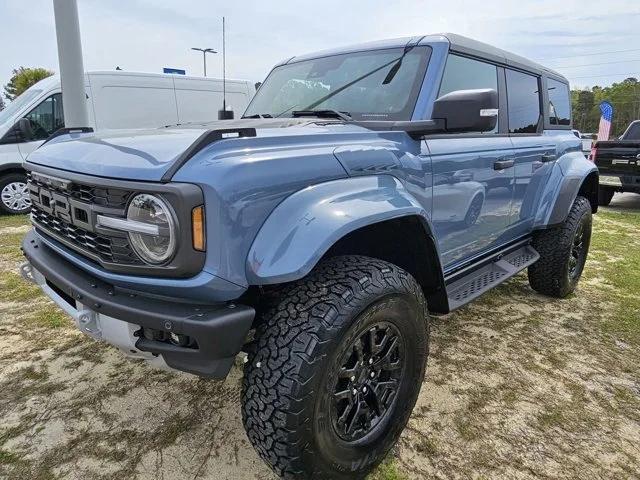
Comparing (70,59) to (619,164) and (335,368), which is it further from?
(619,164)

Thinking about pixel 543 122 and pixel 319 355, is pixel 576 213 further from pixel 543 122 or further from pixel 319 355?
pixel 319 355

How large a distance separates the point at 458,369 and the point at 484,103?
1615 millimetres

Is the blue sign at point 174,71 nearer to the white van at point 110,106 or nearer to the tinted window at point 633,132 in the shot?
the white van at point 110,106

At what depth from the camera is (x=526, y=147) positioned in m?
3.45

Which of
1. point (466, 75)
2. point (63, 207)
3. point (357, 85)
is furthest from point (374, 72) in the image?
point (63, 207)

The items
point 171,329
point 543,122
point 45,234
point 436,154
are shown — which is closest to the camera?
point 171,329

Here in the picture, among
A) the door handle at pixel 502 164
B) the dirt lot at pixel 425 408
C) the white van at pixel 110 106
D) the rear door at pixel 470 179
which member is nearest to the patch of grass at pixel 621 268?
the dirt lot at pixel 425 408

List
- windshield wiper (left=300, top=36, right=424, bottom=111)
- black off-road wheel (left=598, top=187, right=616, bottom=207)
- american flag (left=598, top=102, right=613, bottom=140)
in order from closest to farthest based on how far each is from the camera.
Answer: windshield wiper (left=300, top=36, right=424, bottom=111) < black off-road wheel (left=598, top=187, right=616, bottom=207) < american flag (left=598, top=102, right=613, bottom=140)

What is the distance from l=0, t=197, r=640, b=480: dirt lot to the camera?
2066 mm

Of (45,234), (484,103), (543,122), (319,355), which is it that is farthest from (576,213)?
(45,234)

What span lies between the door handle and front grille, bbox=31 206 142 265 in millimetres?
2280

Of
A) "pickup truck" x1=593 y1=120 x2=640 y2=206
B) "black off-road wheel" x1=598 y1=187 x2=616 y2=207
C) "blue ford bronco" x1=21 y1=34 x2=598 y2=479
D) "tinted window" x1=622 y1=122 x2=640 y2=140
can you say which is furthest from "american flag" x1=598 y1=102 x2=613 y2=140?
"blue ford bronco" x1=21 y1=34 x2=598 y2=479

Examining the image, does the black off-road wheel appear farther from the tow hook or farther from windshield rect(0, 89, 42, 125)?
windshield rect(0, 89, 42, 125)

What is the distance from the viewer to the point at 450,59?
8.95 ft
